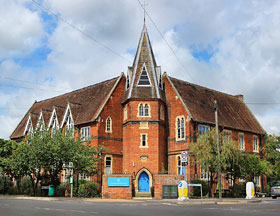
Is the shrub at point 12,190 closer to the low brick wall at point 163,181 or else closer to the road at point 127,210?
the low brick wall at point 163,181

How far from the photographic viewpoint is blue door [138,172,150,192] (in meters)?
33.6

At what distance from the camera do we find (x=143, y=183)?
33750 mm

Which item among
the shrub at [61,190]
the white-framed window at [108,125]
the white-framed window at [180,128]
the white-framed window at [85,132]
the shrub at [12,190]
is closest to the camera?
the shrub at [61,190]

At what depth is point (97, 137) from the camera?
115 feet

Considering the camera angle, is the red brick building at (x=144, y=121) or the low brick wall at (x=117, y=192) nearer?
the low brick wall at (x=117, y=192)

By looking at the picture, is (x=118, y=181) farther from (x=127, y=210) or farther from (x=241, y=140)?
(x=241, y=140)

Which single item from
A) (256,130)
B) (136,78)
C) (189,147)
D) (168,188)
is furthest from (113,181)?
(256,130)

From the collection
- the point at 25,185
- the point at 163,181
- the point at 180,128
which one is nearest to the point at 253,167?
the point at 180,128

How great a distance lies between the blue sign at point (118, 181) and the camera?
29.6m

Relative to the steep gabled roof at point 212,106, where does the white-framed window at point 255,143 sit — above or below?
below

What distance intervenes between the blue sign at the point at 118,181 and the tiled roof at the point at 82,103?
8.14 meters

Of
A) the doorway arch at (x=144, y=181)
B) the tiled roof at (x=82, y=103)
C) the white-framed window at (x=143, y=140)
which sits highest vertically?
the tiled roof at (x=82, y=103)

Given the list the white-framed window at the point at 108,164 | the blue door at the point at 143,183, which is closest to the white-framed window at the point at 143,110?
the white-framed window at the point at 108,164

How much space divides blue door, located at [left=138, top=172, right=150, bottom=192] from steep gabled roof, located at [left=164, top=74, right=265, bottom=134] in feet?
24.3
